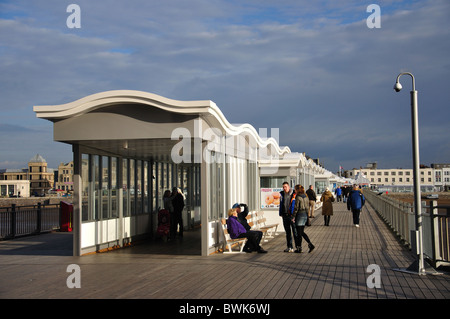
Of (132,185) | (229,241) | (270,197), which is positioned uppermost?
(132,185)

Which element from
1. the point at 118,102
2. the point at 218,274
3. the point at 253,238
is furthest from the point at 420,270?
the point at 118,102

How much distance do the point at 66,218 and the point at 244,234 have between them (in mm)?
11270

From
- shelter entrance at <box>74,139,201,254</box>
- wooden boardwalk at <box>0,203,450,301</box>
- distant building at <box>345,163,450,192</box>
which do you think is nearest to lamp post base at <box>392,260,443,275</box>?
wooden boardwalk at <box>0,203,450,301</box>

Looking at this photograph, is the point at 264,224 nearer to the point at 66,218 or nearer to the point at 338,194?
the point at 66,218

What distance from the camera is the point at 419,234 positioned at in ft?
31.2

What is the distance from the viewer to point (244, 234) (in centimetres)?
1297

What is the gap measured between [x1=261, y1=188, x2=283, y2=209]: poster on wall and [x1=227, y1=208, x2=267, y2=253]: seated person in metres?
6.22

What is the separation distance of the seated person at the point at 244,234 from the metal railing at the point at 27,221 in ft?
27.5

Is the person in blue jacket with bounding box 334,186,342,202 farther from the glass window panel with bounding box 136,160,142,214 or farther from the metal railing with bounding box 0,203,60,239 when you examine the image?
the glass window panel with bounding box 136,160,142,214

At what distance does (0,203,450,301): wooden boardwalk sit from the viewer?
A: 794cm

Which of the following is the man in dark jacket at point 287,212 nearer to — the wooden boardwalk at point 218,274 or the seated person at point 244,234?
the wooden boardwalk at point 218,274

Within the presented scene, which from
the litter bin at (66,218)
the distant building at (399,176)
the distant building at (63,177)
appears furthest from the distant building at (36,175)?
the litter bin at (66,218)
